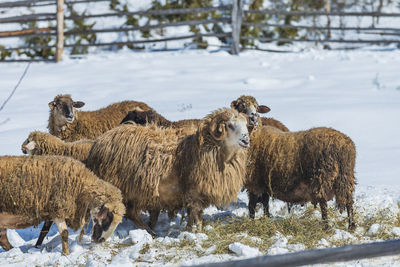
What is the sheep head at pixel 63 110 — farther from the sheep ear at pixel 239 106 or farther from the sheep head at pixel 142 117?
the sheep ear at pixel 239 106

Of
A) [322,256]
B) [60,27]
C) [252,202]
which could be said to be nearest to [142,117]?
[252,202]

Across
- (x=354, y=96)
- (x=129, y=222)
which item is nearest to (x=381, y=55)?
(x=354, y=96)

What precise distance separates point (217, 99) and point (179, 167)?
6.60m

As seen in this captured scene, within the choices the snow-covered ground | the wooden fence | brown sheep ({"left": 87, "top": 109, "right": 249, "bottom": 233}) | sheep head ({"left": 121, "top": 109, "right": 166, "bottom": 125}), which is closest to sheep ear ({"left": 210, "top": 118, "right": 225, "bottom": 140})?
brown sheep ({"left": 87, "top": 109, "right": 249, "bottom": 233})

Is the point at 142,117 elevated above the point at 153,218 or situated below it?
above

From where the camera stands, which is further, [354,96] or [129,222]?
[354,96]

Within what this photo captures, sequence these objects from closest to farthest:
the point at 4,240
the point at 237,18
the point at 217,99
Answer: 1. the point at 4,240
2. the point at 217,99
3. the point at 237,18

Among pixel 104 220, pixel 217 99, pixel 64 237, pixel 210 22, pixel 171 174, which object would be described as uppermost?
pixel 210 22

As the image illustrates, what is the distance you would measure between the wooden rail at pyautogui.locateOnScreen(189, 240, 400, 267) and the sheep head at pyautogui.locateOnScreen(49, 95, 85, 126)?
6622 mm

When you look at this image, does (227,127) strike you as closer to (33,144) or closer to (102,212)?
(102,212)

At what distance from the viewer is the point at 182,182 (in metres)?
6.21

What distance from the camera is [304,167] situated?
20.9 feet

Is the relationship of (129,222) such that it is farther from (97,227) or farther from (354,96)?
(354,96)

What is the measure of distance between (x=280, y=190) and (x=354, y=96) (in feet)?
22.1
